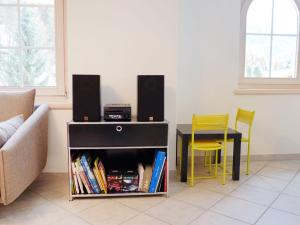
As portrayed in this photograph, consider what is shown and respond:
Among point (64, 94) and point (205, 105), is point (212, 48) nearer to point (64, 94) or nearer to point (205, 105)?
point (205, 105)

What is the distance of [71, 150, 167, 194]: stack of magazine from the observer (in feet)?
7.34

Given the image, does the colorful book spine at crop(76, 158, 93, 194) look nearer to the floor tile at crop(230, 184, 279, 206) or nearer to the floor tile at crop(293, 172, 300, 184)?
the floor tile at crop(230, 184, 279, 206)

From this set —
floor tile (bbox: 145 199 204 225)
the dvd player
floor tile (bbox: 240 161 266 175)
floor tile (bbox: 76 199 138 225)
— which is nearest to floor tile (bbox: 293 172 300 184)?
floor tile (bbox: 240 161 266 175)

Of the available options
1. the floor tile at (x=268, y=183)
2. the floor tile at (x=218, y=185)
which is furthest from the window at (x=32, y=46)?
the floor tile at (x=268, y=183)

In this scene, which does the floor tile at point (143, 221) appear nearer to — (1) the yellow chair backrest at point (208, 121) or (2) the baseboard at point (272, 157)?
(1) the yellow chair backrest at point (208, 121)

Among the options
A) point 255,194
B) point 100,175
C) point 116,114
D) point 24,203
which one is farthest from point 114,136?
point 255,194

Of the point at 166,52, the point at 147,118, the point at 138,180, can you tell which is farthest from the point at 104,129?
the point at 166,52

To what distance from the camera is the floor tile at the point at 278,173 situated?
2.85m

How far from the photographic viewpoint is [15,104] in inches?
Result: 95.3

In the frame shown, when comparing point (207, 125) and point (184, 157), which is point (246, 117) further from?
point (184, 157)

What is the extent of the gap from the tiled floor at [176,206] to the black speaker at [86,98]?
0.69 m

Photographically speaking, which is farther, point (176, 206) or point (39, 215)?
point (176, 206)

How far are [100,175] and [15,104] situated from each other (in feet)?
3.21

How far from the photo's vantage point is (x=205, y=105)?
3236mm
